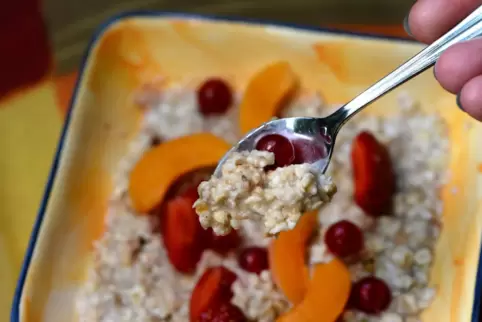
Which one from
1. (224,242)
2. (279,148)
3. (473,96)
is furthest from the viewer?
(224,242)

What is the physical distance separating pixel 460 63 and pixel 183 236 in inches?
21.4

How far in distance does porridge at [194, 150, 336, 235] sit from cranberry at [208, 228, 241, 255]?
0.86 ft

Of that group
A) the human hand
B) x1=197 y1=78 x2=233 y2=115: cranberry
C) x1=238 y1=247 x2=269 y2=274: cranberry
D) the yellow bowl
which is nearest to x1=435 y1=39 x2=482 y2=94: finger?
the human hand

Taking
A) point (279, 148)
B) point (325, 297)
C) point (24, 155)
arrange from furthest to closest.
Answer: point (24, 155), point (325, 297), point (279, 148)

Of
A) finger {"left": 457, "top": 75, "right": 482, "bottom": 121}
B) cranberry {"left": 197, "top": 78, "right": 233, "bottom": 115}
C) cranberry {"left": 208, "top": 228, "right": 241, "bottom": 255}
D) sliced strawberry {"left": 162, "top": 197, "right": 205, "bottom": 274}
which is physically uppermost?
cranberry {"left": 197, "top": 78, "right": 233, "bottom": 115}

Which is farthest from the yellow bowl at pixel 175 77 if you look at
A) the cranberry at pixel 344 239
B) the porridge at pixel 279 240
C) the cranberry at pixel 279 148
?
the cranberry at pixel 279 148

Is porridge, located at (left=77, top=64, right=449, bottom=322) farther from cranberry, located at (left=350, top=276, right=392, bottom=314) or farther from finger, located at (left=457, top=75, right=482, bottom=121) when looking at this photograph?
finger, located at (left=457, top=75, right=482, bottom=121)

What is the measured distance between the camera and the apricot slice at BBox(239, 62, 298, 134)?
1.19 meters

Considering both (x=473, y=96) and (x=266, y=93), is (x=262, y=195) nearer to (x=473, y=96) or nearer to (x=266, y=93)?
(x=473, y=96)

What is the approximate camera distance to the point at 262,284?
3.42 feet

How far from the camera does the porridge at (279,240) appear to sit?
1.01 metres

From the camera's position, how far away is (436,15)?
3.02ft

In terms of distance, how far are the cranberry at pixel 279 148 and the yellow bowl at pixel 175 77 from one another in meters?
0.35

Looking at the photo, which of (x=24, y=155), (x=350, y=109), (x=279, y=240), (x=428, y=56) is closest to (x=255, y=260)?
(x=279, y=240)
